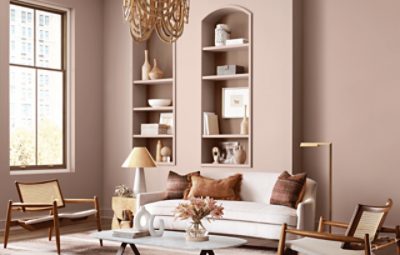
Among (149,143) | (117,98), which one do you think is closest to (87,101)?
(117,98)

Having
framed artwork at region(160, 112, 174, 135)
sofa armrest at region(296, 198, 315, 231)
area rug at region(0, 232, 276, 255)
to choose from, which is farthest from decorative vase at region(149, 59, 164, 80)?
sofa armrest at region(296, 198, 315, 231)

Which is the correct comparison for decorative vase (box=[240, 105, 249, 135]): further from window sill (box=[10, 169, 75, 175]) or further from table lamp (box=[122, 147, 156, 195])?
window sill (box=[10, 169, 75, 175])

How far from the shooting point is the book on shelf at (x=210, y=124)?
9188 mm

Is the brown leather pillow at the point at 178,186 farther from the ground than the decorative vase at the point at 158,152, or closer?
closer

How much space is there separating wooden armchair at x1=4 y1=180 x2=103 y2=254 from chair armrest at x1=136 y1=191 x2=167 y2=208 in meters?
0.52

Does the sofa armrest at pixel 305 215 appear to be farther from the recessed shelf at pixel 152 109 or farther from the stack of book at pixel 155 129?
the stack of book at pixel 155 129

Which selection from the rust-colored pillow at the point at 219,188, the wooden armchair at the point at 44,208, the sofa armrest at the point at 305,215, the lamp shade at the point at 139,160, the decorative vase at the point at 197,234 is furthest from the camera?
the lamp shade at the point at 139,160

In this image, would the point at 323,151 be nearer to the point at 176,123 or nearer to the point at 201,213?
the point at 176,123

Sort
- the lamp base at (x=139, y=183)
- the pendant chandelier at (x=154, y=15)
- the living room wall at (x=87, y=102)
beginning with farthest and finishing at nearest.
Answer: the living room wall at (x=87, y=102) → the lamp base at (x=139, y=183) → the pendant chandelier at (x=154, y=15)

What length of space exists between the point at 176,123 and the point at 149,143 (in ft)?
3.08

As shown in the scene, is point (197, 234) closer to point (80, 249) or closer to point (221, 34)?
point (80, 249)

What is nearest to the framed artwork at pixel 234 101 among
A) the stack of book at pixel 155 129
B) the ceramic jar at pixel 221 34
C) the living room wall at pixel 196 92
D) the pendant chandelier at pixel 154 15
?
the living room wall at pixel 196 92

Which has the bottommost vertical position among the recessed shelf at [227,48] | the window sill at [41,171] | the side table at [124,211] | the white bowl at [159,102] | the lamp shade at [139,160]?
the side table at [124,211]

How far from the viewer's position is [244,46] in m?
8.87
